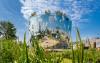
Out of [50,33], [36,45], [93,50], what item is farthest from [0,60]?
[93,50]

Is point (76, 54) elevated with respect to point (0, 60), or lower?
elevated

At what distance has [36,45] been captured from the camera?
6.57 feet

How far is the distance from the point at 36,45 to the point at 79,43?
553 mm

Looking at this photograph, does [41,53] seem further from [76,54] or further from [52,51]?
[76,54]

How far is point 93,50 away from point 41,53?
457 millimetres

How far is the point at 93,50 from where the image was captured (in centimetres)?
178

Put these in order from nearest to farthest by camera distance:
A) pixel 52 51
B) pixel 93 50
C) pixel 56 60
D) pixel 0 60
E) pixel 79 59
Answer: pixel 79 59 → pixel 93 50 → pixel 56 60 → pixel 52 51 → pixel 0 60

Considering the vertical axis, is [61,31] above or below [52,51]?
above

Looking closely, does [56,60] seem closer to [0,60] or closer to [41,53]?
[41,53]

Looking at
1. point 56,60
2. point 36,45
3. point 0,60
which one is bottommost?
point 0,60

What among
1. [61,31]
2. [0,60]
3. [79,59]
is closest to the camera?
[79,59]

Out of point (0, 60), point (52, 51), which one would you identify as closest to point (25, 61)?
point (52, 51)

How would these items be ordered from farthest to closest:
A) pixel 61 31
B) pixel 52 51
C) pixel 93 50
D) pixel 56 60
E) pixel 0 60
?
1. pixel 0 60
2. pixel 61 31
3. pixel 52 51
4. pixel 56 60
5. pixel 93 50

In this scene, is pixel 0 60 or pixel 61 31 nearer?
pixel 61 31
